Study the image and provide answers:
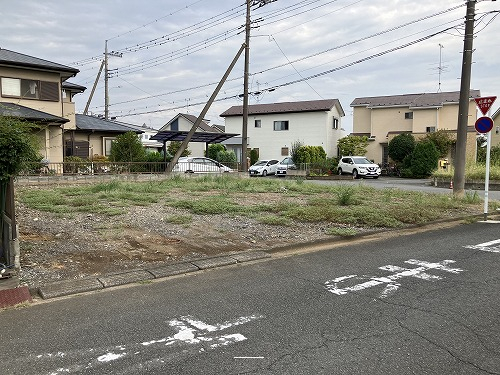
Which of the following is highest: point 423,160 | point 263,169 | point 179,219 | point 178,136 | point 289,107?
point 289,107

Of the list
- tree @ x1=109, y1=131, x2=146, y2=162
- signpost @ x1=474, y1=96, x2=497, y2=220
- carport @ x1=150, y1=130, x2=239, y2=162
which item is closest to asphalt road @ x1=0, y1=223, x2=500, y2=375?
signpost @ x1=474, y1=96, x2=497, y2=220

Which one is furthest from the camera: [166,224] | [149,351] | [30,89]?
[30,89]

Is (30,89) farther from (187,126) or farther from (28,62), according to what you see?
(187,126)

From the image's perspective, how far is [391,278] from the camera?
548cm

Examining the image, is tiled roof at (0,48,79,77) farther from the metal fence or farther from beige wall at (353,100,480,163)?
beige wall at (353,100,480,163)

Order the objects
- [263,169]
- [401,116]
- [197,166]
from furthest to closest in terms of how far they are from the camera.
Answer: [401,116], [263,169], [197,166]

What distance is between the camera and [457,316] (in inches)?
163

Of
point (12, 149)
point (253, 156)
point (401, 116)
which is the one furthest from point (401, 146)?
point (12, 149)

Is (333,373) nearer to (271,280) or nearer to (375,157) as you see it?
(271,280)

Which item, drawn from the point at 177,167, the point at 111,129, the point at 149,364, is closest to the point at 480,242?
the point at 149,364

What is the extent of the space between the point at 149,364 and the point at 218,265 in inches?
114

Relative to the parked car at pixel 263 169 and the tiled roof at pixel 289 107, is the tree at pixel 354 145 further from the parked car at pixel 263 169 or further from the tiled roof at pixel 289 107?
the parked car at pixel 263 169

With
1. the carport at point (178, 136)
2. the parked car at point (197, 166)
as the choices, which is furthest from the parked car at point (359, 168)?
the parked car at point (197, 166)

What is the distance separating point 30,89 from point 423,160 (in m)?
25.8
